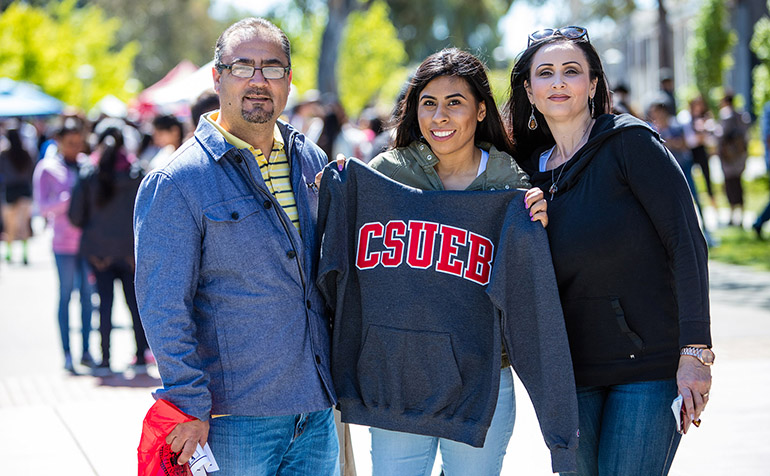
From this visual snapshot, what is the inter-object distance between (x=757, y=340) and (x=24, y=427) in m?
6.08

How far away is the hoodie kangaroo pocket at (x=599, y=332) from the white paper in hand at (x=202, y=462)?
4.10 feet

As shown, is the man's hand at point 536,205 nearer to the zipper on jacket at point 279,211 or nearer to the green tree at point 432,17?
the zipper on jacket at point 279,211

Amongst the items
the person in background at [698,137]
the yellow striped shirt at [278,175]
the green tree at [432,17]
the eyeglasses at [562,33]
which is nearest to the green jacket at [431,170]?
the yellow striped shirt at [278,175]

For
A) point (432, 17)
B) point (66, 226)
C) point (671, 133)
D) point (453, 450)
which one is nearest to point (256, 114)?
point (453, 450)

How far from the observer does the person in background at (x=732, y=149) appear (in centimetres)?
1440

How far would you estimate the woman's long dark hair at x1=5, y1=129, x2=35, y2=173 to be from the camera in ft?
44.1

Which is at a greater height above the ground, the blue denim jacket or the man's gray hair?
the man's gray hair

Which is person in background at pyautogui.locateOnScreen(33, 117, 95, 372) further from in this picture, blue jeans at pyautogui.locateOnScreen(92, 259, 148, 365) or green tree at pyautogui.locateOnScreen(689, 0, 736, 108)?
green tree at pyautogui.locateOnScreen(689, 0, 736, 108)

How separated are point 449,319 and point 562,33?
45.6 inches

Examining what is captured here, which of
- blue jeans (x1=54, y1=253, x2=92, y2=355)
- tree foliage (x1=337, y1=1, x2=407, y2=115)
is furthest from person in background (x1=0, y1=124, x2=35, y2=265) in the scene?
tree foliage (x1=337, y1=1, x2=407, y2=115)

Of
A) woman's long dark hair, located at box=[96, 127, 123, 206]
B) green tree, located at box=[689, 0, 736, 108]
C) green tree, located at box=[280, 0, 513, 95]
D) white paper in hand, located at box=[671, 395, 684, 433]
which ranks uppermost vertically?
green tree, located at box=[280, 0, 513, 95]

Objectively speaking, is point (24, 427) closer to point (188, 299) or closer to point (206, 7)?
point (188, 299)

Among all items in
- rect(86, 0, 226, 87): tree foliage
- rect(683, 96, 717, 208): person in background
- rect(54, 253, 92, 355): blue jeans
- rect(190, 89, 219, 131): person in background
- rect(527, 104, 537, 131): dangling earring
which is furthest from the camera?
rect(86, 0, 226, 87): tree foliage

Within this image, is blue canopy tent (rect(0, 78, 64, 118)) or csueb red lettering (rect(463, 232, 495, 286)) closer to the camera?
csueb red lettering (rect(463, 232, 495, 286))
